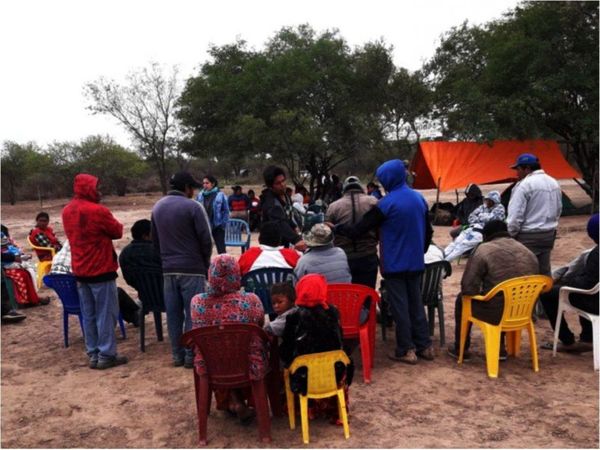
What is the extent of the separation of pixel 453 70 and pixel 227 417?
17253 millimetres

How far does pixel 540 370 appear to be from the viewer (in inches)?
173

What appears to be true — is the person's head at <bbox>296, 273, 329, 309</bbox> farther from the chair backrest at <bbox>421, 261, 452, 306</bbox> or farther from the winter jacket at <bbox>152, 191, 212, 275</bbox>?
the chair backrest at <bbox>421, 261, 452, 306</bbox>

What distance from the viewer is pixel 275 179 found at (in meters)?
5.02

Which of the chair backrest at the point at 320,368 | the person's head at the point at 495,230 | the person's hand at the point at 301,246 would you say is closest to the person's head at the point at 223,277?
the chair backrest at the point at 320,368

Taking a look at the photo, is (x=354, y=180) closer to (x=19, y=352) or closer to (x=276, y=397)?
(x=276, y=397)

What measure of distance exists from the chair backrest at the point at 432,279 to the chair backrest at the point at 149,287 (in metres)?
2.45

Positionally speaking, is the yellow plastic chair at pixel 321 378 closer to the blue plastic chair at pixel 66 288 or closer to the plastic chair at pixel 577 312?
the plastic chair at pixel 577 312

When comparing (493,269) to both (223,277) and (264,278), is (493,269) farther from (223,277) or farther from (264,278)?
(223,277)

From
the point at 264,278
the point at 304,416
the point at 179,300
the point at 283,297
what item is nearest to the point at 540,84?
the point at 264,278

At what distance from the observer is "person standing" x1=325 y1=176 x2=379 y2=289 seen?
15.7 ft

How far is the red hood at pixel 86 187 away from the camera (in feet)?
15.2

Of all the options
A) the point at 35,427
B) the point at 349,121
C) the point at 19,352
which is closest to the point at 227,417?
the point at 35,427

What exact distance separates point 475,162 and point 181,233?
12.2 metres

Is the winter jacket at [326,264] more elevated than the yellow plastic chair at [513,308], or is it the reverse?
the winter jacket at [326,264]
